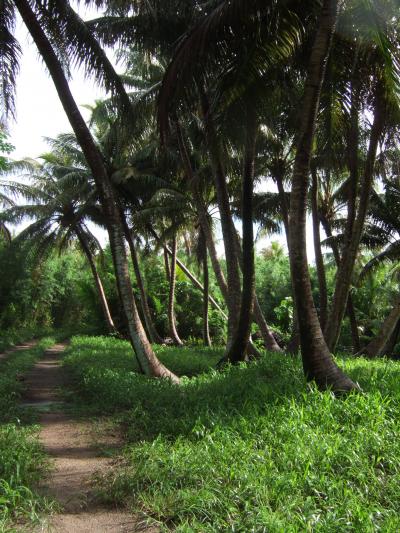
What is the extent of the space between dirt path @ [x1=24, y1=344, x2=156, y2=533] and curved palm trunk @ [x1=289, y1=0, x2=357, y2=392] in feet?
8.71

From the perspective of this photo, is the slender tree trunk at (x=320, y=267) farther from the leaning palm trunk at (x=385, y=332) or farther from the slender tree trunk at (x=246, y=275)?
the slender tree trunk at (x=246, y=275)

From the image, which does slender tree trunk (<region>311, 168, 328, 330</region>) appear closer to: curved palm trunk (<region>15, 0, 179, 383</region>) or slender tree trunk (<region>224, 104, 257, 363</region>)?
slender tree trunk (<region>224, 104, 257, 363</region>)

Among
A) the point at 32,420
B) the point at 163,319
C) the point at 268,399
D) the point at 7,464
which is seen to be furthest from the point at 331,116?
the point at 163,319

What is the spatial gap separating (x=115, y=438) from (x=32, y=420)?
1466 mm

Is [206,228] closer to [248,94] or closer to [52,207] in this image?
[248,94]

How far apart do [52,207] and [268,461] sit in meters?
18.0

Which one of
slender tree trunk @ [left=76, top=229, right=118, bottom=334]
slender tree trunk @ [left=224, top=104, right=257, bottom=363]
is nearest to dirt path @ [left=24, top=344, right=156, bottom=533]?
slender tree trunk @ [left=224, top=104, right=257, bottom=363]

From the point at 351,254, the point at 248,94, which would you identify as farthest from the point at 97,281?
the point at 248,94

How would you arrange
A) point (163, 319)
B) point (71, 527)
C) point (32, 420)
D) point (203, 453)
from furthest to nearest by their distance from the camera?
point (163, 319)
point (32, 420)
point (203, 453)
point (71, 527)

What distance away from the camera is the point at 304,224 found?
620 centimetres

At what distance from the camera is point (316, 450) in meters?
4.05

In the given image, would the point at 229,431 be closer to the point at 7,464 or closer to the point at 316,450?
the point at 316,450

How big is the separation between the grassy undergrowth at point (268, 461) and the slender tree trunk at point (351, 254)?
2.78 m

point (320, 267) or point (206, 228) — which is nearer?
point (206, 228)
